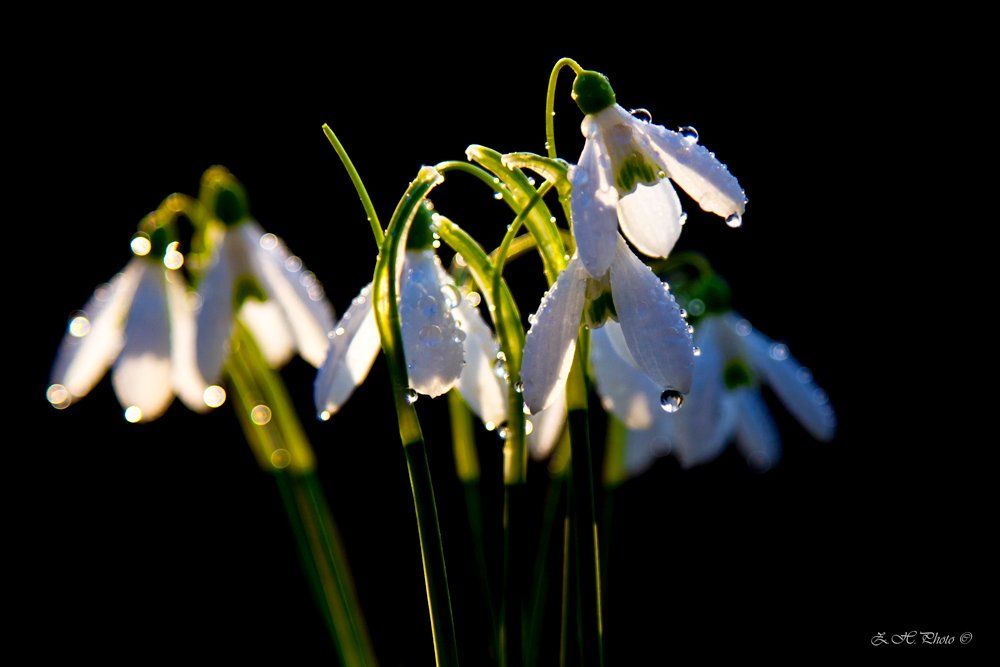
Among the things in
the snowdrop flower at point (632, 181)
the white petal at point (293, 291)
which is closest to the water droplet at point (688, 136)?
the snowdrop flower at point (632, 181)

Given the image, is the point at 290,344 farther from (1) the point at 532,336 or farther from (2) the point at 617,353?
(1) the point at 532,336

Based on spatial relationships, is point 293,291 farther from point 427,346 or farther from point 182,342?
Answer: point 427,346

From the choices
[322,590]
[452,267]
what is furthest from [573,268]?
[322,590]

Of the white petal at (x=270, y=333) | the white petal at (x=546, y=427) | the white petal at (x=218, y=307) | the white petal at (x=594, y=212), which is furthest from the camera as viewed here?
the white petal at (x=270, y=333)

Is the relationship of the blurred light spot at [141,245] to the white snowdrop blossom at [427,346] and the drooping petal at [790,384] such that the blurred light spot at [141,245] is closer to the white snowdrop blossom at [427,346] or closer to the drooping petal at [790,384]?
the white snowdrop blossom at [427,346]

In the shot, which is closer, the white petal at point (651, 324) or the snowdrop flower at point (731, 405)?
the white petal at point (651, 324)

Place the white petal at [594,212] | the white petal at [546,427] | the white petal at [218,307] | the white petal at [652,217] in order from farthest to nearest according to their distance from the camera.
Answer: the white petal at [546,427] < the white petal at [218,307] < the white petal at [652,217] < the white petal at [594,212]

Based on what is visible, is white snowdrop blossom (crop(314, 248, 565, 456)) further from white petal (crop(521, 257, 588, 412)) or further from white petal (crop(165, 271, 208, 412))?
white petal (crop(165, 271, 208, 412))

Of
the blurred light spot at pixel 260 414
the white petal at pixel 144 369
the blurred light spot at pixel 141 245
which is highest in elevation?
the blurred light spot at pixel 141 245

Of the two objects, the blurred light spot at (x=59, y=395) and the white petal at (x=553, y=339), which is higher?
the blurred light spot at (x=59, y=395)
